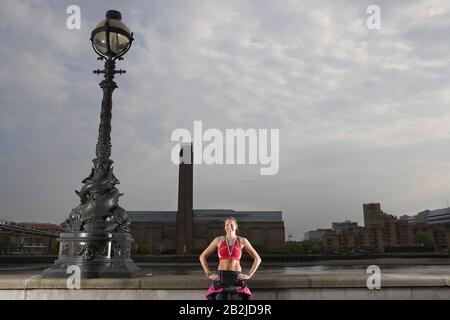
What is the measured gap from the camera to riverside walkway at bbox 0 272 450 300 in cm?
530

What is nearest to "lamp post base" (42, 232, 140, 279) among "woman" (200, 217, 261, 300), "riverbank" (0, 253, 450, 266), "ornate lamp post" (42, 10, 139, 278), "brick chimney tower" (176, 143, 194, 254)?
"ornate lamp post" (42, 10, 139, 278)

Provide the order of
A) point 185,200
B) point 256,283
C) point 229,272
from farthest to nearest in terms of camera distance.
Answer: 1. point 185,200
2. point 256,283
3. point 229,272

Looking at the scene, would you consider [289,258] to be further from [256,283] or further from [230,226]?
[230,226]

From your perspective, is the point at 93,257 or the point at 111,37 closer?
the point at 93,257

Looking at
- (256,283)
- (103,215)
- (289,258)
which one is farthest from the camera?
(289,258)

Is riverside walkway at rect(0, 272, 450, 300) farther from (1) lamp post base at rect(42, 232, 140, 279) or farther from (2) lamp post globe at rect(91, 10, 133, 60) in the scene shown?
(2) lamp post globe at rect(91, 10, 133, 60)

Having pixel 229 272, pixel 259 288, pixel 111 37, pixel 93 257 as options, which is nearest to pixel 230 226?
pixel 229 272

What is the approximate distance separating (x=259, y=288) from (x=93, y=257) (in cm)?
299

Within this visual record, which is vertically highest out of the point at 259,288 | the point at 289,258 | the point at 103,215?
the point at 103,215

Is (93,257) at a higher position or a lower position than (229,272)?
higher

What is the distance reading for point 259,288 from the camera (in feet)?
17.3

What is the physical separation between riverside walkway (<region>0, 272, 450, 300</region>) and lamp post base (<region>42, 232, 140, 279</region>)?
363 mm
